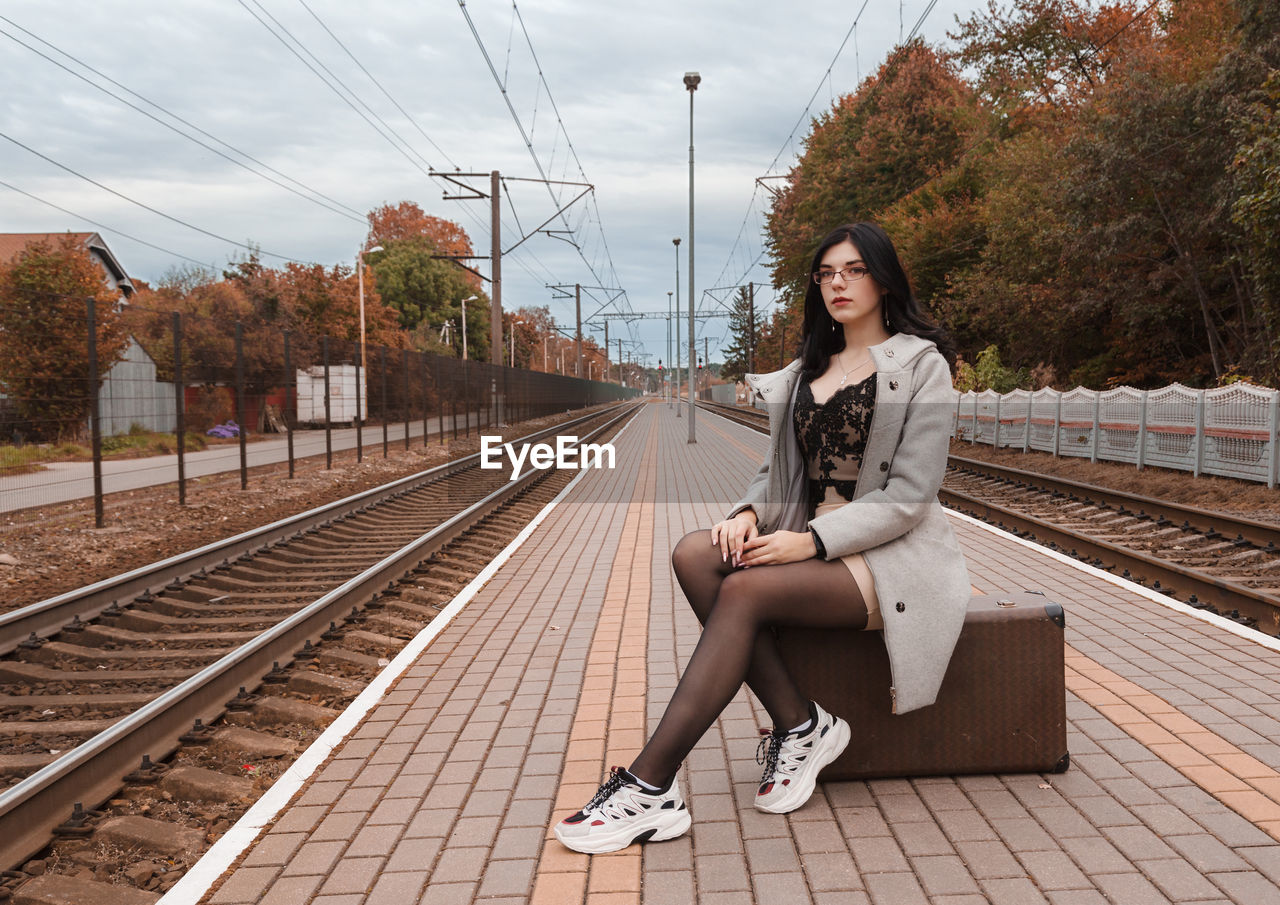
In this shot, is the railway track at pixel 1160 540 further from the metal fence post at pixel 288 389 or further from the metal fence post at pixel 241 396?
the metal fence post at pixel 288 389

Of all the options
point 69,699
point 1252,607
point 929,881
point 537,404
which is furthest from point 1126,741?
point 537,404

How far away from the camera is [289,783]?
358 centimetres

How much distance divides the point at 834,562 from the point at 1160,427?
12.6 m

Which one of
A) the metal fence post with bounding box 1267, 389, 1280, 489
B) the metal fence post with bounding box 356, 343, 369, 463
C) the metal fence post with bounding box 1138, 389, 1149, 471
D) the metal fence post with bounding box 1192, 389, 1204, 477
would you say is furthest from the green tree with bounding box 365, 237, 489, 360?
the metal fence post with bounding box 1267, 389, 1280, 489

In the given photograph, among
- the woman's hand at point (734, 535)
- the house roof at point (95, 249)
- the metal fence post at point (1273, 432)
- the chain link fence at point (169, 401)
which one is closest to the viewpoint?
the woman's hand at point (734, 535)

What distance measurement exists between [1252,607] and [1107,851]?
12.5ft

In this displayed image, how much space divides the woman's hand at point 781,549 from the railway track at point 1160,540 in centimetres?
400

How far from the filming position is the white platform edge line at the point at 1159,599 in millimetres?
5320

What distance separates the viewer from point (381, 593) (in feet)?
22.6

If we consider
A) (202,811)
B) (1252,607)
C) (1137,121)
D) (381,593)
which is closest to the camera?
(202,811)

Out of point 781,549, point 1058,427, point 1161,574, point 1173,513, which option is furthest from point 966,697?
point 1058,427

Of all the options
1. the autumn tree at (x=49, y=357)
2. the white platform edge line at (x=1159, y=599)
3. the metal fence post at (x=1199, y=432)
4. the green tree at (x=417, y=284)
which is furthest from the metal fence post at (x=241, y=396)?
the green tree at (x=417, y=284)

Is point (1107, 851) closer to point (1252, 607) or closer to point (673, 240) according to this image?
point (1252, 607)

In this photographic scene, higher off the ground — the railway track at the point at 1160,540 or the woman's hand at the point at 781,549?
the woman's hand at the point at 781,549
